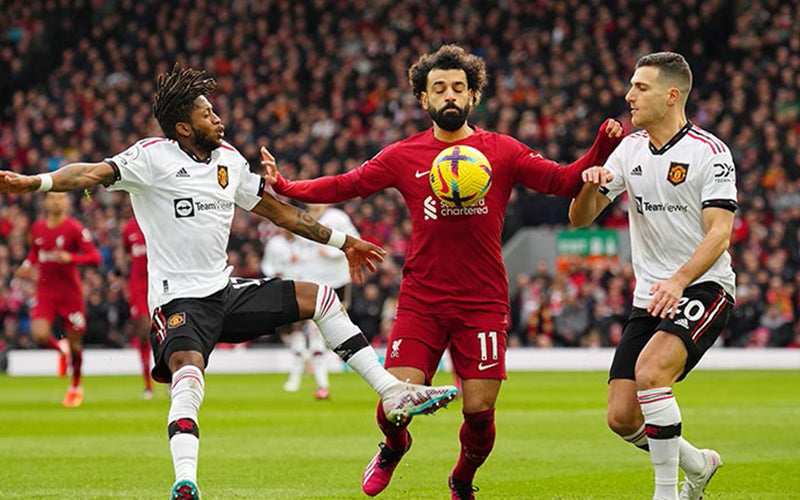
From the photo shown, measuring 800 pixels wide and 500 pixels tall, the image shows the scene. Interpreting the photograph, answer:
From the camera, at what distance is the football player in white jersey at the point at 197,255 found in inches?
319

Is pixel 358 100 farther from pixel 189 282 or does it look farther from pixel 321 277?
pixel 189 282

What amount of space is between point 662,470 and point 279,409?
9.17 m

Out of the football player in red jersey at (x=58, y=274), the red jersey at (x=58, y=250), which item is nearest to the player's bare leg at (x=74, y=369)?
the football player in red jersey at (x=58, y=274)

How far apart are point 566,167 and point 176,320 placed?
101 inches

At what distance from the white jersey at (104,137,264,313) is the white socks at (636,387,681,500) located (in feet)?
8.94

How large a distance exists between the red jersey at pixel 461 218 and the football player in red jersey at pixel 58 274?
30.0ft

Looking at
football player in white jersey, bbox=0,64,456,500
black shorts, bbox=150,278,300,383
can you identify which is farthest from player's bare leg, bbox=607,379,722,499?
black shorts, bbox=150,278,300,383

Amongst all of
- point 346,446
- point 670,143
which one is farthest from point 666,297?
point 346,446

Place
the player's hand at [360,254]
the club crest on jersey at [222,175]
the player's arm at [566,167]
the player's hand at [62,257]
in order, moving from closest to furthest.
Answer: the player's arm at [566,167] → the club crest on jersey at [222,175] → the player's hand at [360,254] → the player's hand at [62,257]

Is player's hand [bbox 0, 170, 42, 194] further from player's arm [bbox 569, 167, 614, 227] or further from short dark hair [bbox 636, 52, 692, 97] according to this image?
short dark hair [bbox 636, 52, 692, 97]

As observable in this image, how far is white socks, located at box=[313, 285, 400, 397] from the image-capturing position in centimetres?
841

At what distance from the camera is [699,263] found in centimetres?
774

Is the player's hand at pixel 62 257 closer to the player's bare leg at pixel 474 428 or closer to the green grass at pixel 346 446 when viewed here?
the green grass at pixel 346 446

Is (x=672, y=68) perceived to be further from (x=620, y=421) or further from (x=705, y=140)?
(x=620, y=421)
